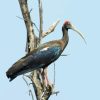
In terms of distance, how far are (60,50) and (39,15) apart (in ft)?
6.31

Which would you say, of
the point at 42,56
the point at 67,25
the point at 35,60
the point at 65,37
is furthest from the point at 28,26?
the point at 65,37

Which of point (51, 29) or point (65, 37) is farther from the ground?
point (51, 29)

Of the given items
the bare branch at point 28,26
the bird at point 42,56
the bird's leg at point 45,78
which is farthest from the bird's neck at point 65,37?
the bare branch at point 28,26

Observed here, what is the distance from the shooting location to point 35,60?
1767 centimetres

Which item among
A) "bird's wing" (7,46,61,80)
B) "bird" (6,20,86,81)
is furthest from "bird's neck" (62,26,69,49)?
"bird's wing" (7,46,61,80)

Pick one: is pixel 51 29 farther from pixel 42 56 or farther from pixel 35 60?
pixel 42 56

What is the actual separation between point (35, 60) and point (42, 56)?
46 cm

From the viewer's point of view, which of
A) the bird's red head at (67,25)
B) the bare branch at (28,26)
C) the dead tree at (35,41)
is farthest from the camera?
the bird's red head at (67,25)

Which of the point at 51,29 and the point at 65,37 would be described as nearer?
the point at 51,29

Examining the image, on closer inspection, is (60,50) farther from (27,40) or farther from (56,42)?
(27,40)

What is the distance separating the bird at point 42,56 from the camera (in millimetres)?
16656

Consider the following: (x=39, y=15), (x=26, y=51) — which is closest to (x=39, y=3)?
(x=39, y=15)

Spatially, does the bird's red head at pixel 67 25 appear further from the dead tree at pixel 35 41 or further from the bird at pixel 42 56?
the dead tree at pixel 35 41

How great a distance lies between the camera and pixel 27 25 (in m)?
17.0
